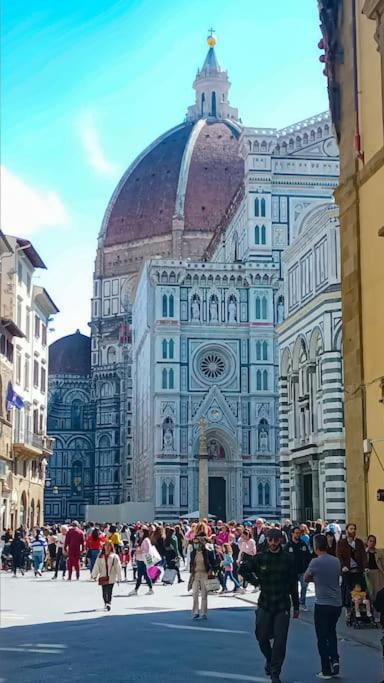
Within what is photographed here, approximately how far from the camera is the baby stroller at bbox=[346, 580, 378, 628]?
14625mm

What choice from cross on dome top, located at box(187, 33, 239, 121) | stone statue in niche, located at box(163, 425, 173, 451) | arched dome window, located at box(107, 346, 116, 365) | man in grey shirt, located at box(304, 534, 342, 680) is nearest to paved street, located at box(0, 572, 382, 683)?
man in grey shirt, located at box(304, 534, 342, 680)

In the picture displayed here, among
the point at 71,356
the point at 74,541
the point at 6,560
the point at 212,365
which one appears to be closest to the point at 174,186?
the point at 71,356

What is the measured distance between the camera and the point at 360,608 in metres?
14.6

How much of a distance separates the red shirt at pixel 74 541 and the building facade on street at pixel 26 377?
15.7 meters

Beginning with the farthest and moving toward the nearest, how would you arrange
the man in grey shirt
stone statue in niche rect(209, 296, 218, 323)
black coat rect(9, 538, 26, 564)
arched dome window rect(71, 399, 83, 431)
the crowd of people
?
arched dome window rect(71, 399, 83, 431), stone statue in niche rect(209, 296, 218, 323), black coat rect(9, 538, 26, 564), the man in grey shirt, the crowd of people

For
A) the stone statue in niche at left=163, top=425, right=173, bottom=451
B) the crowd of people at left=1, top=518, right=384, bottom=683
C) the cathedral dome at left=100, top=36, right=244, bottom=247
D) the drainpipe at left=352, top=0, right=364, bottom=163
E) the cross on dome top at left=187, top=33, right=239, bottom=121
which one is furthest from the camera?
the cross on dome top at left=187, top=33, right=239, bottom=121

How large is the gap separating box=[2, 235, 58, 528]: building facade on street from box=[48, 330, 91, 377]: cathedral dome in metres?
48.8

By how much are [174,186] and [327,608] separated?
10204 cm

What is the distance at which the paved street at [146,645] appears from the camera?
10.6 metres

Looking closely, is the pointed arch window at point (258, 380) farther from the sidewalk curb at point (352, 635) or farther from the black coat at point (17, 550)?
the sidewalk curb at point (352, 635)

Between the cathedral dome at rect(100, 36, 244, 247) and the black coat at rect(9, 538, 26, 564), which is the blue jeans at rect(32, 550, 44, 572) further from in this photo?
the cathedral dome at rect(100, 36, 244, 247)

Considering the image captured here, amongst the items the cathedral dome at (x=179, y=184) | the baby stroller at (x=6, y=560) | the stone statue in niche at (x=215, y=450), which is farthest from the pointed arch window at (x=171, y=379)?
the cathedral dome at (x=179, y=184)

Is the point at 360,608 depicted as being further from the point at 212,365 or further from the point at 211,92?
the point at 211,92

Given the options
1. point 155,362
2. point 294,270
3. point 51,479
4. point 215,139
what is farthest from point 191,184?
point 294,270
